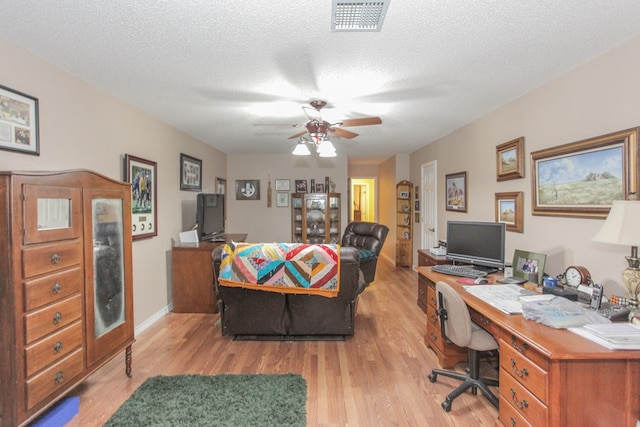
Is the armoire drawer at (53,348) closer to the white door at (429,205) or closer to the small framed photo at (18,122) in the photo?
the small framed photo at (18,122)

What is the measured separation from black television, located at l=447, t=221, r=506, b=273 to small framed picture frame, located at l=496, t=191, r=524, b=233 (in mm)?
423

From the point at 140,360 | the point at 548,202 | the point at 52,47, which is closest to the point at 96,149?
the point at 52,47

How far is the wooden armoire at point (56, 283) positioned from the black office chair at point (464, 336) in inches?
94.6

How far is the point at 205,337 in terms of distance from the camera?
3199 millimetres

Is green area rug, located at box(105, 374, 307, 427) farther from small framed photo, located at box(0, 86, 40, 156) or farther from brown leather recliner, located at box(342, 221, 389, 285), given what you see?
brown leather recliner, located at box(342, 221, 389, 285)

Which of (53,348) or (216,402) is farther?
(216,402)

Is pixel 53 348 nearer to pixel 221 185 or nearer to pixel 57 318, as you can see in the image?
pixel 57 318

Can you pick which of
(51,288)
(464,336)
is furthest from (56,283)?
(464,336)

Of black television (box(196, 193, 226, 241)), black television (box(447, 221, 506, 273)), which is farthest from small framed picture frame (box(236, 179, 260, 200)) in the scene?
black television (box(447, 221, 506, 273))

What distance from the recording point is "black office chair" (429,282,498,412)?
2.00m

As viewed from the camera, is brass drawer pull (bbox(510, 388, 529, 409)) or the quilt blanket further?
the quilt blanket

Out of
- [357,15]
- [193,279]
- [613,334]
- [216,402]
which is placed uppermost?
[357,15]

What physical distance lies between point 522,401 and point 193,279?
11.5 ft

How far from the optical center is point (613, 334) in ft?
4.86
